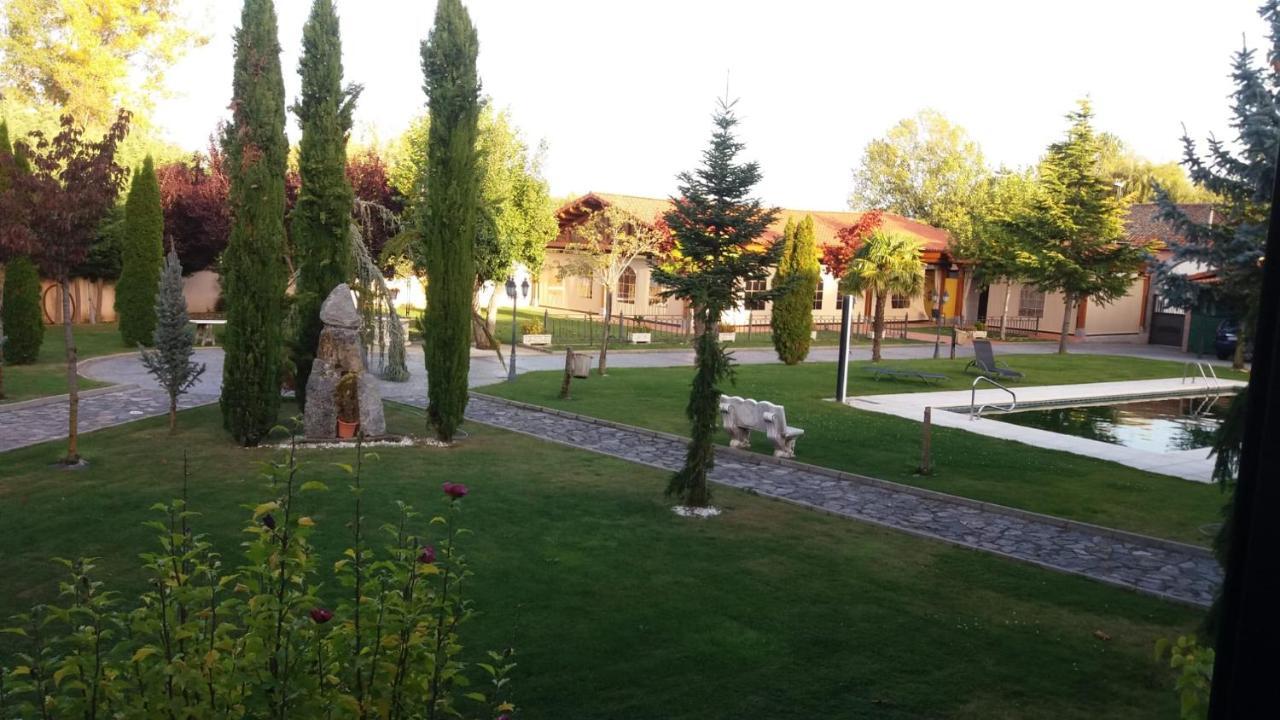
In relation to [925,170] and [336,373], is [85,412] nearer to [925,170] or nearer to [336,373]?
[336,373]

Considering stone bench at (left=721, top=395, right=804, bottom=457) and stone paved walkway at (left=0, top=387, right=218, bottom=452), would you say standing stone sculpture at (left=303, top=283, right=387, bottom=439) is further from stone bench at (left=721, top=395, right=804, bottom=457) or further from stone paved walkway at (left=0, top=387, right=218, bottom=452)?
stone bench at (left=721, top=395, right=804, bottom=457)

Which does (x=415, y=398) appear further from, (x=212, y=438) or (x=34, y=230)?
(x=34, y=230)

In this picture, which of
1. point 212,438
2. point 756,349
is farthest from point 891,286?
point 212,438

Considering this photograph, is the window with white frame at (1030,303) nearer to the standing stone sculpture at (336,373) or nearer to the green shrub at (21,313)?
the standing stone sculpture at (336,373)

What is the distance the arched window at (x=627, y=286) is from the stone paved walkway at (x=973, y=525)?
2596cm

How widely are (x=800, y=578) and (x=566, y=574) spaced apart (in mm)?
2110

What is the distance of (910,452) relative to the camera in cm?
1430

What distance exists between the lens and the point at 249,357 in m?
12.8

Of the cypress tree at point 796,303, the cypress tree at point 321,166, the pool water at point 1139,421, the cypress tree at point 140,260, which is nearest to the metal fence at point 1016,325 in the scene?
the cypress tree at point 796,303

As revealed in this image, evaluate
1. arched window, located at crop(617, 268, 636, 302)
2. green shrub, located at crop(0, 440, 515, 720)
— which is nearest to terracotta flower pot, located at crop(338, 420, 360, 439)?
green shrub, located at crop(0, 440, 515, 720)

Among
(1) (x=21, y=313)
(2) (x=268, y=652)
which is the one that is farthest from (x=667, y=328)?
(2) (x=268, y=652)

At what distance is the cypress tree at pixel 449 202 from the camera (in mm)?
13594

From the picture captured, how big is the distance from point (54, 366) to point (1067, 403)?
74.1ft

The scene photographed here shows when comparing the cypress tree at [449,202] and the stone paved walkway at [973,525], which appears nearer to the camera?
the stone paved walkway at [973,525]
